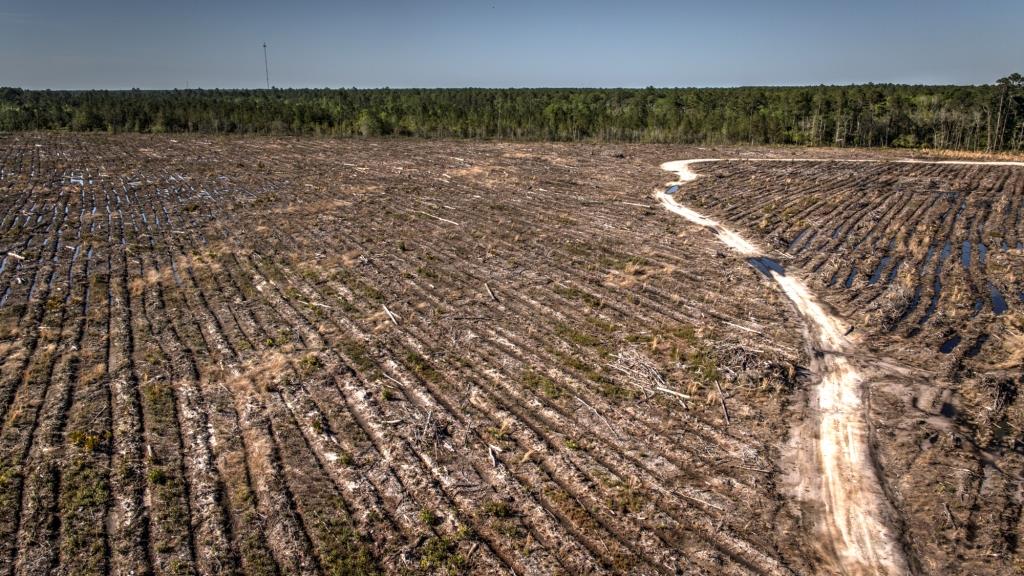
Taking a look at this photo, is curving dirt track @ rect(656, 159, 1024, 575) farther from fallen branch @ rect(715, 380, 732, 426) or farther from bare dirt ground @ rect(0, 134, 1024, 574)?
fallen branch @ rect(715, 380, 732, 426)

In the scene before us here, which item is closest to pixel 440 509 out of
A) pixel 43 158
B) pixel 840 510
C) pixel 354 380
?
pixel 354 380

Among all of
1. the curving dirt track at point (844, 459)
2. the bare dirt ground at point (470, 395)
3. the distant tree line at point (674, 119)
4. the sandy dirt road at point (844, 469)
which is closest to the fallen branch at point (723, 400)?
the bare dirt ground at point (470, 395)

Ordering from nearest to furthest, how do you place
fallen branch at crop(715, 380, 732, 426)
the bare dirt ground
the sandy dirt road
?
the sandy dirt road < the bare dirt ground < fallen branch at crop(715, 380, 732, 426)

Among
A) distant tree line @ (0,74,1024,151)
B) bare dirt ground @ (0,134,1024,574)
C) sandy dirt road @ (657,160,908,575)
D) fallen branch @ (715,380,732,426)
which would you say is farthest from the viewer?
distant tree line @ (0,74,1024,151)

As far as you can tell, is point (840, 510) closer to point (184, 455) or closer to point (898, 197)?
point (184, 455)

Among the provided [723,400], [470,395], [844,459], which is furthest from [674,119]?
[844,459]

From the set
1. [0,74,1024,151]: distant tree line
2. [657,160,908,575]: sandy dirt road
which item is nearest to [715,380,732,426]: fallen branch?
[657,160,908,575]: sandy dirt road

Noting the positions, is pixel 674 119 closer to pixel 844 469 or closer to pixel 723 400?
pixel 723 400
